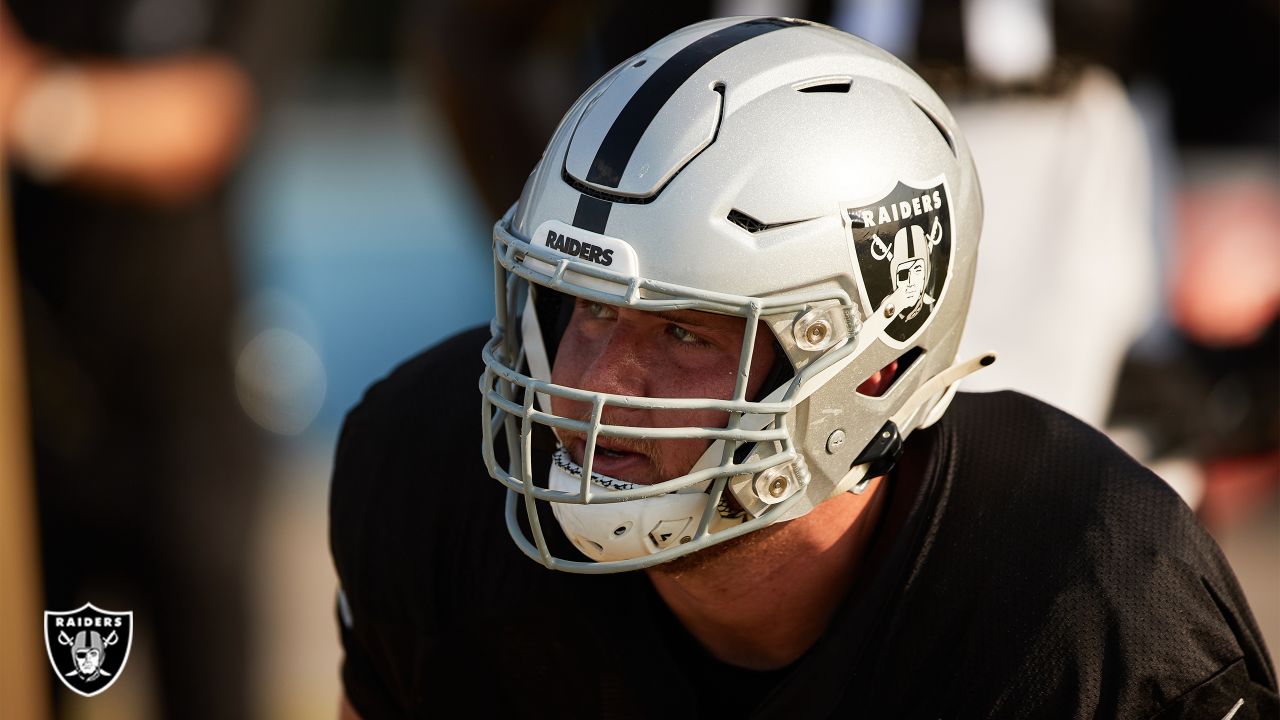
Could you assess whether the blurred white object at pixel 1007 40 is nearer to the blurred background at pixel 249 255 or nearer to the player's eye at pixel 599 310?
the blurred background at pixel 249 255

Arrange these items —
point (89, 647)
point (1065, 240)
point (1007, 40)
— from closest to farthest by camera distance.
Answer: point (89, 647)
point (1065, 240)
point (1007, 40)

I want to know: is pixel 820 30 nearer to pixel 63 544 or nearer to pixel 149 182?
pixel 149 182

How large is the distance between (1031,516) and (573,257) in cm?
59

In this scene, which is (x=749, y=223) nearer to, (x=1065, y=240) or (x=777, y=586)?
(x=777, y=586)

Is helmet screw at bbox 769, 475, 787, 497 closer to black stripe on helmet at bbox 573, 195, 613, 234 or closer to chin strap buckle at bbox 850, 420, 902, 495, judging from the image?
chin strap buckle at bbox 850, 420, 902, 495

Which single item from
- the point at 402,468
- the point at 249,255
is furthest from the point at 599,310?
the point at 249,255

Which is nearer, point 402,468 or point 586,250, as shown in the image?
point 586,250

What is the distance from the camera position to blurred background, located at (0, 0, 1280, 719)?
2678 millimetres

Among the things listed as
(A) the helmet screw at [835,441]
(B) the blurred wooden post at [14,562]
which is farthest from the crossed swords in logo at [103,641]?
(A) the helmet screw at [835,441]

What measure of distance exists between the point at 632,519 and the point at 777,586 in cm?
23

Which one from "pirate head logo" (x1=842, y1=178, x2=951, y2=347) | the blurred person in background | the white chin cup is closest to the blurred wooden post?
the blurred person in background

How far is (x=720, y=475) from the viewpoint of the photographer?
4.90ft

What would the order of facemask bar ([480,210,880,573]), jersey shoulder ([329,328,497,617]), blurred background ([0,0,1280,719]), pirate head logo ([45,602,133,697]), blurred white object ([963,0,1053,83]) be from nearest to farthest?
facemask bar ([480,210,880,573])
jersey shoulder ([329,328,497,617])
pirate head logo ([45,602,133,697])
blurred background ([0,0,1280,719])
blurred white object ([963,0,1053,83])

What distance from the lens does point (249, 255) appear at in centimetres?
359
